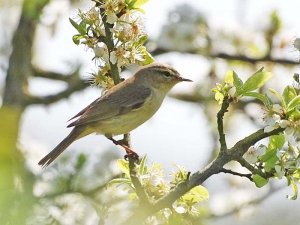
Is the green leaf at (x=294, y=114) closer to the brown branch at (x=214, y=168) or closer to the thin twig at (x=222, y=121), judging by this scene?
the brown branch at (x=214, y=168)

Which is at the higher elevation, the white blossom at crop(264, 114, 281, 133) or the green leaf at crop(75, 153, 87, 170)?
the white blossom at crop(264, 114, 281, 133)

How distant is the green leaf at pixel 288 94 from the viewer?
242cm

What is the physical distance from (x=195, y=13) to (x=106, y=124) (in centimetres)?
287

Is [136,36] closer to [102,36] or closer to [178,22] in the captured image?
[102,36]

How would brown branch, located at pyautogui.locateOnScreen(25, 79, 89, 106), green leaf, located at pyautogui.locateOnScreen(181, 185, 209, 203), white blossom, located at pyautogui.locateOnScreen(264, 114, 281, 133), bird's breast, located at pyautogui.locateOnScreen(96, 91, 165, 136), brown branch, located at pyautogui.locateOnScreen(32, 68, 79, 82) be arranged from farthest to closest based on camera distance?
brown branch, located at pyautogui.locateOnScreen(32, 68, 79, 82)
brown branch, located at pyautogui.locateOnScreen(25, 79, 89, 106)
bird's breast, located at pyautogui.locateOnScreen(96, 91, 165, 136)
green leaf, located at pyautogui.locateOnScreen(181, 185, 209, 203)
white blossom, located at pyautogui.locateOnScreen(264, 114, 281, 133)

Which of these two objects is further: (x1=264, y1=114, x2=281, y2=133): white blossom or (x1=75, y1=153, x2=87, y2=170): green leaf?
(x1=75, y1=153, x2=87, y2=170): green leaf

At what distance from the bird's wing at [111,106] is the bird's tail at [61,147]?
87mm

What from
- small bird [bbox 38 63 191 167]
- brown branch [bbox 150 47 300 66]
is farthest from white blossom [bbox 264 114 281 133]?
brown branch [bbox 150 47 300 66]

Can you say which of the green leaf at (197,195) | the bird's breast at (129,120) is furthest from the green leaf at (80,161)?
the bird's breast at (129,120)

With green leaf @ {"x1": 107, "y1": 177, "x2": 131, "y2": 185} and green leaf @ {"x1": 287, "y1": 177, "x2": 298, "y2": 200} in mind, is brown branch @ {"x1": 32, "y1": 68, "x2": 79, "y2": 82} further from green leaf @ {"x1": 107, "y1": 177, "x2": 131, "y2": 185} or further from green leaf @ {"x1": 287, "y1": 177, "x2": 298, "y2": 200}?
green leaf @ {"x1": 287, "y1": 177, "x2": 298, "y2": 200}

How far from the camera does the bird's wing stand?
14.2 feet

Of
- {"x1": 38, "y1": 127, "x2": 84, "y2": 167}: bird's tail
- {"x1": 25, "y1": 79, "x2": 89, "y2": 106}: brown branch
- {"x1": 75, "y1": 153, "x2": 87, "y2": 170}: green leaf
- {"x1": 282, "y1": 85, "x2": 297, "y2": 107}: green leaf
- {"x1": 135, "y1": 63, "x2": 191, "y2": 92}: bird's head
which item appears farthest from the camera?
{"x1": 25, "y1": 79, "x2": 89, "y2": 106}: brown branch

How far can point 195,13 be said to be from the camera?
6.99 meters

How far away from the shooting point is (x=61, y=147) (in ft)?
13.6
